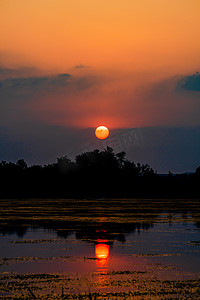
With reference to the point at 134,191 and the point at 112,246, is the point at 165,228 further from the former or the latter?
the point at 134,191

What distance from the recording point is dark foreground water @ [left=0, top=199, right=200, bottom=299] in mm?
13430

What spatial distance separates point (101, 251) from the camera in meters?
20.4

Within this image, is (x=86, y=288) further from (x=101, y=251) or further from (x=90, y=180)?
(x=90, y=180)

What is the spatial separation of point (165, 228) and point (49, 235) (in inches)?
271

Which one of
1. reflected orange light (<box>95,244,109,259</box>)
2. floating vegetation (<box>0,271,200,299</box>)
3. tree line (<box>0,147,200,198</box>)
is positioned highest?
tree line (<box>0,147,200,198</box>)

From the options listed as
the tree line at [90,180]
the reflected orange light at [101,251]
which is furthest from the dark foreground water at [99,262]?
the tree line at [90,180]

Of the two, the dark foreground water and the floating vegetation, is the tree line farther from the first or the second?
the floating vegetation

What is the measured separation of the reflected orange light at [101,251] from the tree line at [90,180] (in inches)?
3569

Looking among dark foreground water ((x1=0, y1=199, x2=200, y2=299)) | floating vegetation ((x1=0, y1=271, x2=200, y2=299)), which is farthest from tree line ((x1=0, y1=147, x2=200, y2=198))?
floating vegetation ((x1=0, y1=271, x2=200, y2=299))

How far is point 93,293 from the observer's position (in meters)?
13.1

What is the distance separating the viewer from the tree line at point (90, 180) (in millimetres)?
124438

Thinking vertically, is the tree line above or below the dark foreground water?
above

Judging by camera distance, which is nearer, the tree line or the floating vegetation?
the floating vegetation

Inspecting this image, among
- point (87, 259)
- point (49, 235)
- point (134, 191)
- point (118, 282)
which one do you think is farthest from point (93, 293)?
point (134, 191)
